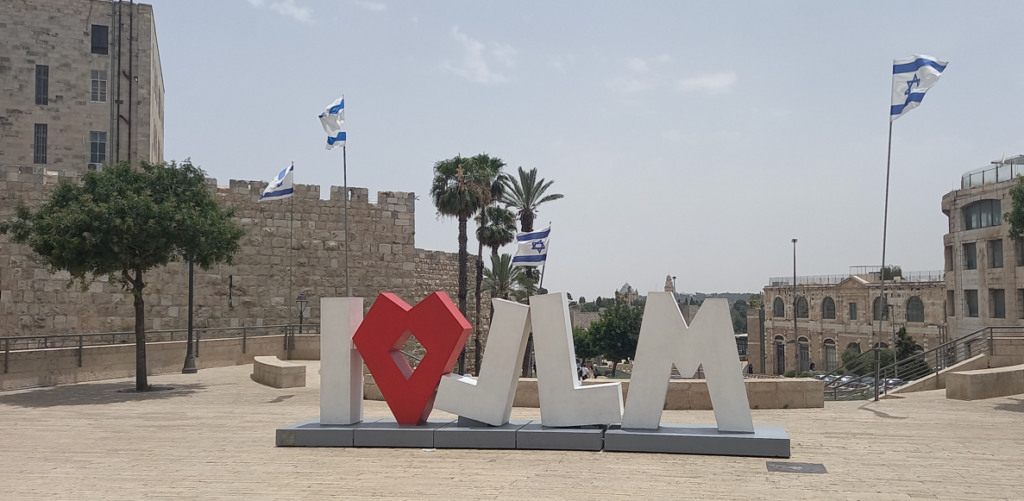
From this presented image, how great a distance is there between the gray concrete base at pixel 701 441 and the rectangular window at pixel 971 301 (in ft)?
111

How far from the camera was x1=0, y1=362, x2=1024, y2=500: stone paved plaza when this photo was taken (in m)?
8.27

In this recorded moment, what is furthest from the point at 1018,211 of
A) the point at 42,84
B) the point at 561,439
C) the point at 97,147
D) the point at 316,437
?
the point at 42,84

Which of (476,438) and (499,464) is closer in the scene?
(499,464)

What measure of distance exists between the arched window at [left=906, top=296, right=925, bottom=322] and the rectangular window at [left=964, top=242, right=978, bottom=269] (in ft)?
38.2

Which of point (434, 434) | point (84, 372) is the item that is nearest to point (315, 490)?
point (434, 434)

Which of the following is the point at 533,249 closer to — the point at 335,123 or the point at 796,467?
the point at 335,123

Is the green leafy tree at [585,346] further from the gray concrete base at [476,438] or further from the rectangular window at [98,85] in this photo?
the gray concrete base at [476,438]

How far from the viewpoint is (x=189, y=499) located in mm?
8094

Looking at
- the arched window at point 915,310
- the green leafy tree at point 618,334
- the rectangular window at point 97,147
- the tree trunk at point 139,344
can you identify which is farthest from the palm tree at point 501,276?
the arched window at point 915,310

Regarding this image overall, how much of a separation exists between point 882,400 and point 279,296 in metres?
21.8

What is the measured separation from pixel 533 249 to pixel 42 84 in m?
21.7

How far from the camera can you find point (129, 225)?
1809cm

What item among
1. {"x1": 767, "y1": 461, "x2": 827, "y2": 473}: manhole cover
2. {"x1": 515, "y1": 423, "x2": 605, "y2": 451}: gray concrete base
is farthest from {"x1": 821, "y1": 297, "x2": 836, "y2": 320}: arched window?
{"x1": 767, "y1": 461, "x2": 827, "y2": 473}: manhole cover

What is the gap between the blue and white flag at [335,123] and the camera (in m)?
25.8
